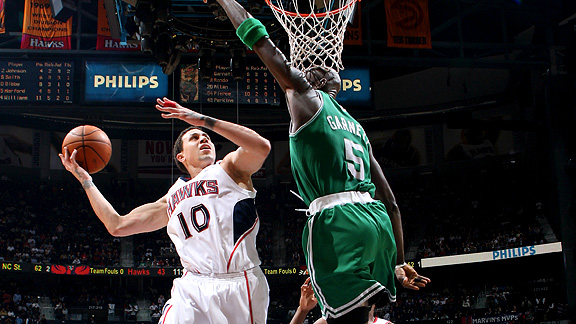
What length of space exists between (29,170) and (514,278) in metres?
19.6

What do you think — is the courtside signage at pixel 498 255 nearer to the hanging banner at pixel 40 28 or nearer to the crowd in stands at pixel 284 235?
the crowd in stands at pixel 284 235

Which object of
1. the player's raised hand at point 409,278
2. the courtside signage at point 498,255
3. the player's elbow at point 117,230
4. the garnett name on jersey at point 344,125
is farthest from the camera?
the courtside signage at point 498,255

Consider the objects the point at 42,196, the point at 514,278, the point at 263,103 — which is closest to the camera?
the point at 263,103

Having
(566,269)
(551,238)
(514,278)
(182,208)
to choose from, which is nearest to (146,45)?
(182,208)

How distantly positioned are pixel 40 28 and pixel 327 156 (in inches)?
480

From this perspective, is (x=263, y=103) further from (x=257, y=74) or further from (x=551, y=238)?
(x=551, y=238)

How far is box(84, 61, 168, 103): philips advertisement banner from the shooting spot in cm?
1238

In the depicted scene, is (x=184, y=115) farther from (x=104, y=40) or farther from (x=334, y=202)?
(x=104, y=40)

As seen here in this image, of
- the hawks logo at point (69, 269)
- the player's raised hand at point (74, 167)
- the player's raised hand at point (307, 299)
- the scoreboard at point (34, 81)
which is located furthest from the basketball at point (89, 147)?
the hawks logo at point (69, 269)

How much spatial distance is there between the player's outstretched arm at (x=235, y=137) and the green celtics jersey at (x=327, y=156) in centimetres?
31

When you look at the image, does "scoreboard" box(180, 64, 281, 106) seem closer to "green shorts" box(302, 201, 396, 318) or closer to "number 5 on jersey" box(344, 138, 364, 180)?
"number 5 on jersey" box(344, 138, 364, 180)

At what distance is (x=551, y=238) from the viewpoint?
1838 centimetres

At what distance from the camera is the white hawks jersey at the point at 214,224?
3572 mm

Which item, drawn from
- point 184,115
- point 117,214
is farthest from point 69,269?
point 184,115
